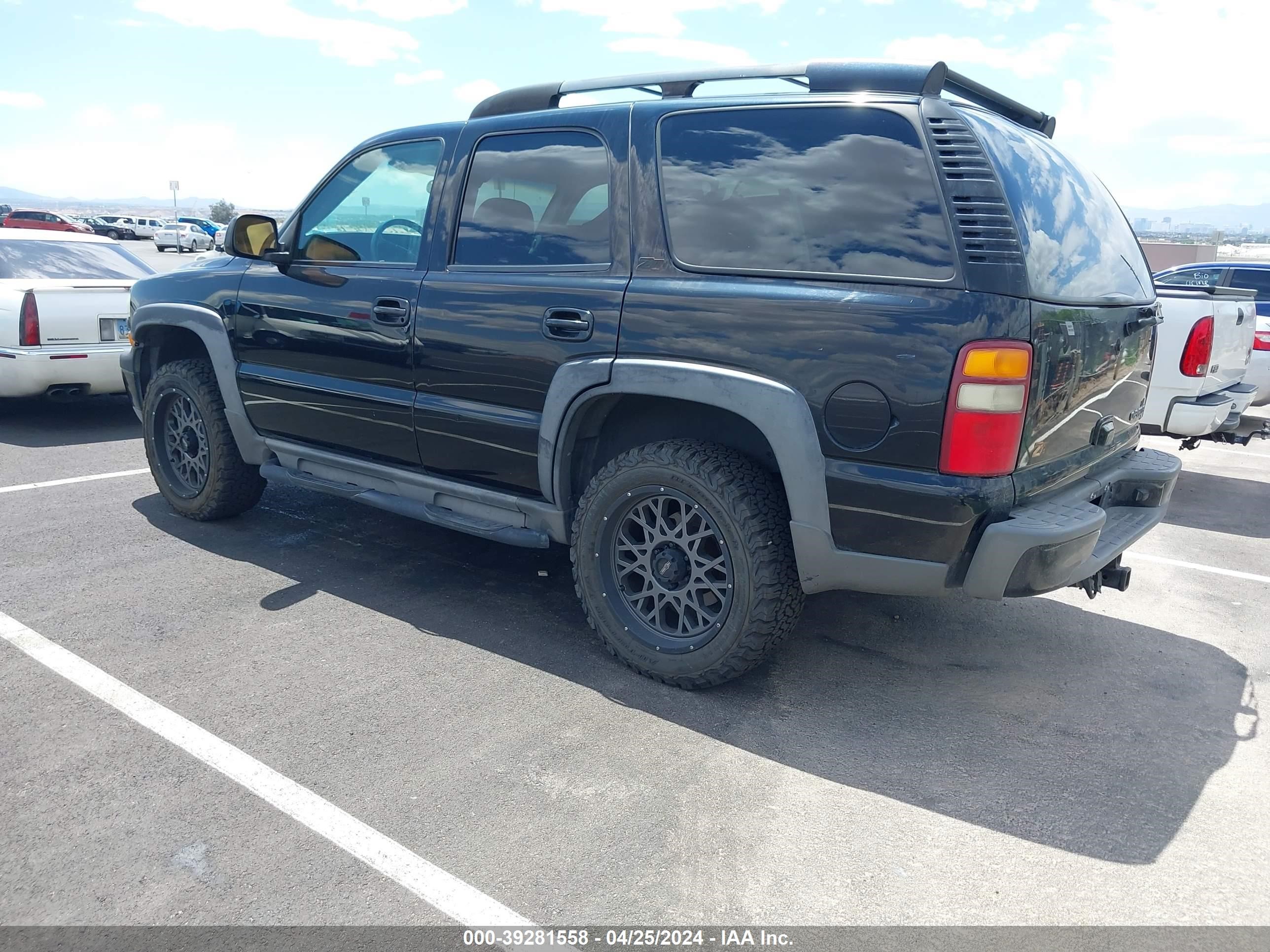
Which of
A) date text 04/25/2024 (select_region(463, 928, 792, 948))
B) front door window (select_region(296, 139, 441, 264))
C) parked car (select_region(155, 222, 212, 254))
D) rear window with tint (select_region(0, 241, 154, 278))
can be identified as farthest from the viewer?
parked car (select_region(155, 222, 212, 254))

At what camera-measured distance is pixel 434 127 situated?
4.23 meters

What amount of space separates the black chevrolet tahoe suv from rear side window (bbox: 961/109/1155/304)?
0.07 feet

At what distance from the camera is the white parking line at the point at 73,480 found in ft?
19.4

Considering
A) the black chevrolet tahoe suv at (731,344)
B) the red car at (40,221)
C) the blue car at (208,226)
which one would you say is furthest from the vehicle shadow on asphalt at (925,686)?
the blue car at (208,226)

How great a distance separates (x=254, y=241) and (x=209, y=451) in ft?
3.90

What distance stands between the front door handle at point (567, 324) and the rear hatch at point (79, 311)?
5.38 meters

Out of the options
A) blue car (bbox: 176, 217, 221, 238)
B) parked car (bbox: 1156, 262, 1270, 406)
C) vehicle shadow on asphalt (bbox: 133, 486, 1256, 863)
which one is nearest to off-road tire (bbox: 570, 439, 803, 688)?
vehicle shadow on asphalt (bbox: 133, 486, 1256, 863)

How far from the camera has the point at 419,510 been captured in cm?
423

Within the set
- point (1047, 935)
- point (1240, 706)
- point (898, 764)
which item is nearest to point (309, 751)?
point (898, 764)

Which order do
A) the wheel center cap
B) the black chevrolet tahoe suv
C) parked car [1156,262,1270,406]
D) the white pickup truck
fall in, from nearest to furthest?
the black chevrolet tahoe suv
the wheel center cap
the white pickup truck
parked car [1156,262,1270,406]

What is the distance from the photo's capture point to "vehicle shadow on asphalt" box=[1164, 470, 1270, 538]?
618 centimetres

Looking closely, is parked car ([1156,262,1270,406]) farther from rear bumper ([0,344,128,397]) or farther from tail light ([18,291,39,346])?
tail light ([18,291,39,346])

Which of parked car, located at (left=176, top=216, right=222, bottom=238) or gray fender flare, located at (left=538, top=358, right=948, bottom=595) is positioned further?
parked car, located at (left=176, top=216, right=222, bottom=238)

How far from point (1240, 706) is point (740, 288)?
2.43 meters
